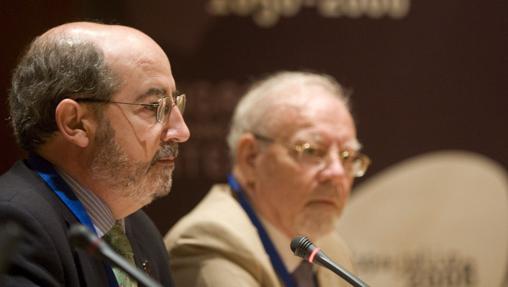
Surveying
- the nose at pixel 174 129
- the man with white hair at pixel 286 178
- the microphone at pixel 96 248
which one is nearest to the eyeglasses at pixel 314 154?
the man with white hair at pixel 286 178

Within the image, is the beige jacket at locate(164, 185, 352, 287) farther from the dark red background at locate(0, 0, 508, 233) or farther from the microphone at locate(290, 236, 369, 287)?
the dark red background at locate(0, 0, 508, 233)

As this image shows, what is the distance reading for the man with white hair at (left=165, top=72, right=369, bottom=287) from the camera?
2.99 metres

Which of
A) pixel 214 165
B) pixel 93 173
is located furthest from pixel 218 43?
pixel 93 173

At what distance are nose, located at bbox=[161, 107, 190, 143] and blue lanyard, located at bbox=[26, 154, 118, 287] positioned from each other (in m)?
0.28

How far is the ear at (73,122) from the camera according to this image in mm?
2172

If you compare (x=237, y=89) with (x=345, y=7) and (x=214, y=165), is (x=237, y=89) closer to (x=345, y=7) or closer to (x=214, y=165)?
(x=214, y=165)

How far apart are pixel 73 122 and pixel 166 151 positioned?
25 centimetres

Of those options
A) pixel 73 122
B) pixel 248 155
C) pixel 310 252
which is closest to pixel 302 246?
pixel 310 252

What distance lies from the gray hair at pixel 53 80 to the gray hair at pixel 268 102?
40.8 inches

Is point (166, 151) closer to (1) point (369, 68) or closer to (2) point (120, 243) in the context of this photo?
(2) point (120, 243)

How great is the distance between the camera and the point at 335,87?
332 cm

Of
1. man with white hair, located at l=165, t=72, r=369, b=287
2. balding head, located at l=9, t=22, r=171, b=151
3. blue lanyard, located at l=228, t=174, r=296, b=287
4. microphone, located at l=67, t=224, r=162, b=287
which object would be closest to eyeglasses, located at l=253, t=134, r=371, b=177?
man with white hair, located at l=165, t=72, r=369, b=287

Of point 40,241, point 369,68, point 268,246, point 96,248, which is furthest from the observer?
point 369,68

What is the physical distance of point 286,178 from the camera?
312cm
